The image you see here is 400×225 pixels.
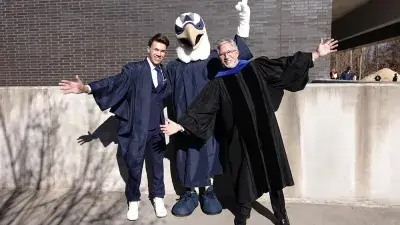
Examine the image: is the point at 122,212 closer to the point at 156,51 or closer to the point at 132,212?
the point at 132,212

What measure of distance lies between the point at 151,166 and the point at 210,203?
2.33ft

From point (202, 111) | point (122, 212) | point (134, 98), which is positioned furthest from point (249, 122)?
point (122, 212)

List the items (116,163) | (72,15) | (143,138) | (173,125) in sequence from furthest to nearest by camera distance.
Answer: (72,15) < (116,163) < (143,138) < (173,125)

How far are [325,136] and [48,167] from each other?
3167mm

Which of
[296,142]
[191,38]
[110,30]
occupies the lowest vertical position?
[296,142]

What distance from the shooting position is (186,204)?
4125 millimetres

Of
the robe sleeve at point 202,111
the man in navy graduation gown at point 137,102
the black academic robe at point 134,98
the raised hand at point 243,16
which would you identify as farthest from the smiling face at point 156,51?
the raised hand at point 243,16

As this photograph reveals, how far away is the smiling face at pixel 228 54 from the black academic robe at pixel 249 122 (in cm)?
11

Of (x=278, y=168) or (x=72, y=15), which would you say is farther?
(x=72, y=15)

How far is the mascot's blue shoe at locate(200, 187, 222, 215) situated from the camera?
4.10m

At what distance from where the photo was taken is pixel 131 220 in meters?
4.02

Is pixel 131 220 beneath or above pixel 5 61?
beneath

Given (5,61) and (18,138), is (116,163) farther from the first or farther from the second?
(5,61)

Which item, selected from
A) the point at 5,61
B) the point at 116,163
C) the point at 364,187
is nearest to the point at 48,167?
the point at 116,163
